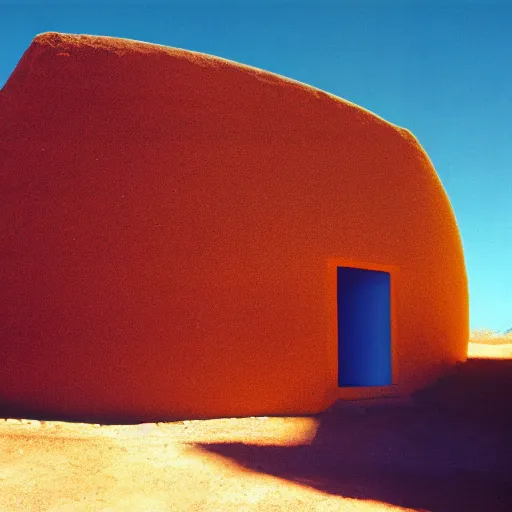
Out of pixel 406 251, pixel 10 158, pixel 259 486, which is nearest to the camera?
pixel 259 486

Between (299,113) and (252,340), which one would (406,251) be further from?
(252,340)

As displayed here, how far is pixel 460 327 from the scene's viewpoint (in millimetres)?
8953

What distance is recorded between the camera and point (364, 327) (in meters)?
7.75

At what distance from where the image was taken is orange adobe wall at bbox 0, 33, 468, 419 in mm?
4977

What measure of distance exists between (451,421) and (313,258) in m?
2.63

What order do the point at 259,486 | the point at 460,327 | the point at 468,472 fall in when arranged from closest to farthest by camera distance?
the point at 259,486
the point at 468,472
the point at 460,327

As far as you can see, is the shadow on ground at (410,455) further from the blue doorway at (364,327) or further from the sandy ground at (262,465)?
the blue doorway at (364,327)

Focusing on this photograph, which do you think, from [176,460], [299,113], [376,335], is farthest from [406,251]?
[176,460]

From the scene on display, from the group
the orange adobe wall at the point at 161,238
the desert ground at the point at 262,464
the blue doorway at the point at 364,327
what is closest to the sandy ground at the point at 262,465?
the desert ground at the point at 262,464

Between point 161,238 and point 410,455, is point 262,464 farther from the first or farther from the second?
point 161,238

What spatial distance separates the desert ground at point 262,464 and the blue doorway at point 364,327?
4.70 ft

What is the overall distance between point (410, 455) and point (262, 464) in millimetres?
1520

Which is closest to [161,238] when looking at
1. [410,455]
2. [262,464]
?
[262,464]

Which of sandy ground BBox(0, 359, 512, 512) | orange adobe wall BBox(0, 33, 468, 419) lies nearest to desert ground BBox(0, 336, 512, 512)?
sandy ground BBox(0, 359, 512, 512)
